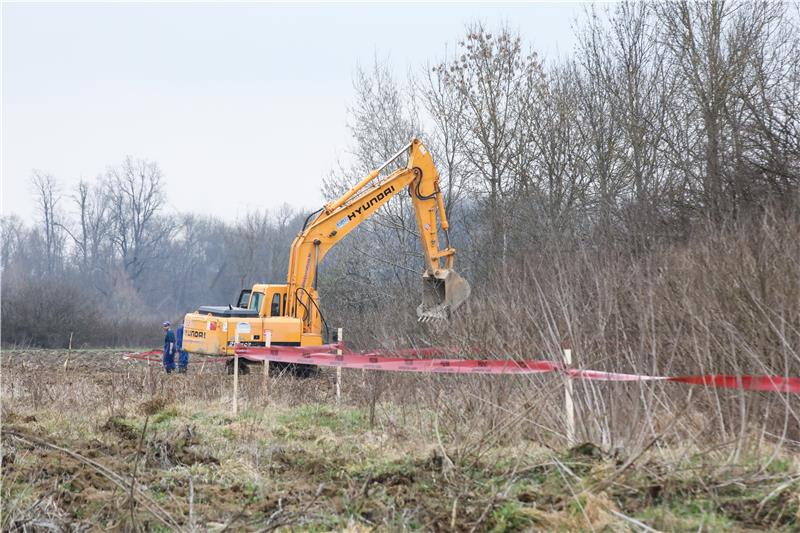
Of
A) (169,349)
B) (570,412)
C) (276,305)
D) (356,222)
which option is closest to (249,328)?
(276,305)

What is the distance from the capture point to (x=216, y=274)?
8594 centimetres

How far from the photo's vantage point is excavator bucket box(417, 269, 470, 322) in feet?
60.3

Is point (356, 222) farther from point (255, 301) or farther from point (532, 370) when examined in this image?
point (532, 370)

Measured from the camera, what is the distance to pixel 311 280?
2022 cm

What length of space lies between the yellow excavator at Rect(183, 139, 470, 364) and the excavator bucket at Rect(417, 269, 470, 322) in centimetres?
3

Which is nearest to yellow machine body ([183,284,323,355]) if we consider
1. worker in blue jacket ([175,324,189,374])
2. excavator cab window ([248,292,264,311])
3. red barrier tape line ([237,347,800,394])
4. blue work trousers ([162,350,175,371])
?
excavator cab window ([248,292,264,311])

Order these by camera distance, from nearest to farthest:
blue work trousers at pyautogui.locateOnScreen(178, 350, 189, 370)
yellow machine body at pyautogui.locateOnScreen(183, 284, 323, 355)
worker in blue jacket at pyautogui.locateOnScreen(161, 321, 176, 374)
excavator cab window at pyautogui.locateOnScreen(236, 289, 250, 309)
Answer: yellow machine body at pyautogui.locateOnScreen(183, 284, 323, 355), blue work trousers at pyautogui.locateOnScreen(178, 350, 189, 370), excavator cab window at pyautogui.locateOnScreen(236, 289, 250, 309), worker in blue jacket at pyautogui.locateOnScreen(161, 321, 176, 374)

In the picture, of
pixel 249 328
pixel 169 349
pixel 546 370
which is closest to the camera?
pixel 546 370

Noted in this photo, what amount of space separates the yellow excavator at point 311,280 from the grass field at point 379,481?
908 centimetres

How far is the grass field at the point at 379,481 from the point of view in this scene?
5.02 meters

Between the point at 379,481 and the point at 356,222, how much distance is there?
1423 centimetres

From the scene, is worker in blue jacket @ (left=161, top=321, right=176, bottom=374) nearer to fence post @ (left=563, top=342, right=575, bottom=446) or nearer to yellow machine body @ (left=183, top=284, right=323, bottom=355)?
yellow machine body @ (left=183, top=284, right=323, bottom=355)

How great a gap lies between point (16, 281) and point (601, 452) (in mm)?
50419

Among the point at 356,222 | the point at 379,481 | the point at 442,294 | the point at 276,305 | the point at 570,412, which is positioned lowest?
the point at 379,481
